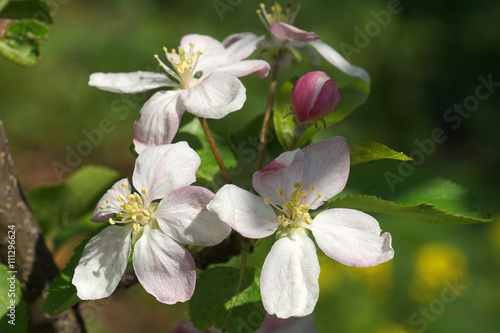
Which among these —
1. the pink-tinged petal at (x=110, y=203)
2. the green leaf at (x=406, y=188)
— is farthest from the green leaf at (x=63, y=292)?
the green leaf at (x=406, y=188)

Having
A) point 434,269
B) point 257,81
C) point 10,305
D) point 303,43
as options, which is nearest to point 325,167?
point 303,43

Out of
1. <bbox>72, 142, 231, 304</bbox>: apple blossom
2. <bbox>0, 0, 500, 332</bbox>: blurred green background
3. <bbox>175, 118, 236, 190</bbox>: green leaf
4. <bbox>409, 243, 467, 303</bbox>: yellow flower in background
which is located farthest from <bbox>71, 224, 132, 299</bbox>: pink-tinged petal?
<bbox>0, 0, 500, 332</bbox>: blurred green background

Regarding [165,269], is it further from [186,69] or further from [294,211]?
[186,69]

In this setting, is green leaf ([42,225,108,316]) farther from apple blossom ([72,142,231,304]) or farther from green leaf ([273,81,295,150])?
green leaf ([273,81,295,150])

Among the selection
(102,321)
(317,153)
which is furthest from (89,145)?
(317,153)

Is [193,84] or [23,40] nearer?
[23,40]

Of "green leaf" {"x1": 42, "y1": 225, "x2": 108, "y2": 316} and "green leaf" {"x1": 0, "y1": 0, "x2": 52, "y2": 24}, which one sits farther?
"green leaf" {"x1": 0, "y1": 0, "x2": 52, "y2": 24}

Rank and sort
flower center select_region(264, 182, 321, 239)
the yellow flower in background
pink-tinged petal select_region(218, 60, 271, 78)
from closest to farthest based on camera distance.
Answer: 1. flower center select_region(264, 182, 321, 239)
2. pink-tinged petal select_region(218, 60, 271, 78)
3. the yellow flower in background
